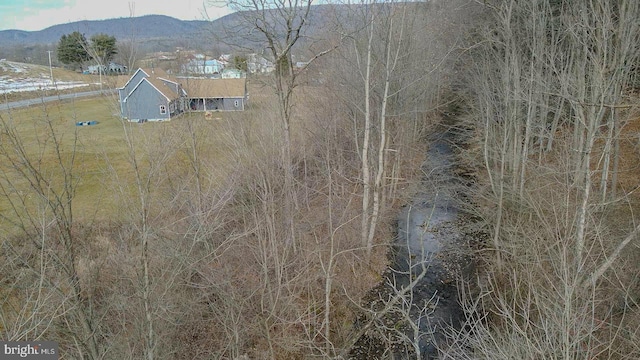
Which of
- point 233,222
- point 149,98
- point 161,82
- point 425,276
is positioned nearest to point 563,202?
point 425,276

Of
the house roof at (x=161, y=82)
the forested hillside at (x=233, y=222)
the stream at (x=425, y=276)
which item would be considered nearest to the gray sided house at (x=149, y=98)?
the house roof at (x=161, y=82)

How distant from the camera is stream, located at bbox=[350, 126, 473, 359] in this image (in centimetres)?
1038

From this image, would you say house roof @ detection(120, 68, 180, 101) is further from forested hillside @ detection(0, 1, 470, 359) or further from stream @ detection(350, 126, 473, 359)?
stream @ detection(350, 126, 473, 359)

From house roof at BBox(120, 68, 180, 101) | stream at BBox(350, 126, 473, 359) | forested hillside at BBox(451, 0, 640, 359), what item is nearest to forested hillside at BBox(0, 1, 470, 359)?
stream at BBox(350, 126, 473, 359)

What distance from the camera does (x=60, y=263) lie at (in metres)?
6.62

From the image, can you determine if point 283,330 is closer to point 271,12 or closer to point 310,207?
point 310,207

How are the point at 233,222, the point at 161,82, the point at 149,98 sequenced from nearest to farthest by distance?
the point at 233,222 < the point at 149,98 < the point at 161,82

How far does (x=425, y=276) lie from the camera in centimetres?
1361

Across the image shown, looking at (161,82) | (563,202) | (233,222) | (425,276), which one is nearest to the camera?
(563,202)

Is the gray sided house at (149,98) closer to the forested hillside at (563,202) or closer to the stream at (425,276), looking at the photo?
the stream at (425,276)

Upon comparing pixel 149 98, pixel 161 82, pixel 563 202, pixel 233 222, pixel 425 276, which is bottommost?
pixel 425 276

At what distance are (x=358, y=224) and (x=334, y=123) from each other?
6.05 meters

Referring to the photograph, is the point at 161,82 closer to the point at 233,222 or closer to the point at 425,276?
the point at 233,222

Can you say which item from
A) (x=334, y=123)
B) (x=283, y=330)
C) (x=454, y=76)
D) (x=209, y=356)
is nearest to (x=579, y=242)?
(x=283, y=330)
